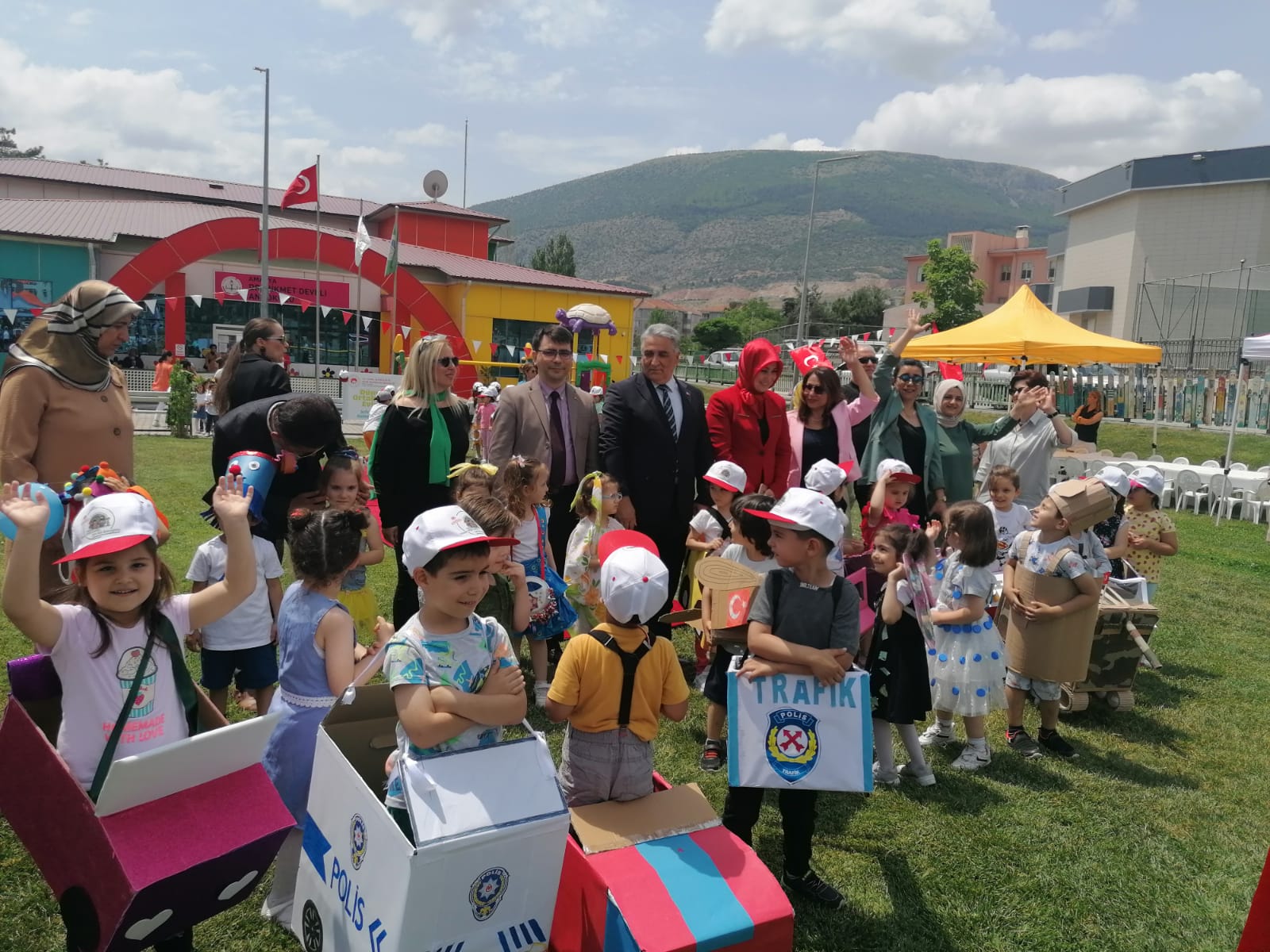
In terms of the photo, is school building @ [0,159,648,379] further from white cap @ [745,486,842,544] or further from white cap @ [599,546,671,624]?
white cap @ [599,546,671,624]

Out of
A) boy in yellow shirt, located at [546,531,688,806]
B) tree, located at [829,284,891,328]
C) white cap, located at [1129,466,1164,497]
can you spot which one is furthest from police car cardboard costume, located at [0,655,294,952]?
tree, located at [829,284,891,328]

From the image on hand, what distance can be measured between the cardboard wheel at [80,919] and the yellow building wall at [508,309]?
30.3m

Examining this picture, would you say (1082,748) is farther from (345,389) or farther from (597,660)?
(345,389)

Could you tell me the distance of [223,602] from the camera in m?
2.65

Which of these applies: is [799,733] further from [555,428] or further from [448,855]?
[555,428]

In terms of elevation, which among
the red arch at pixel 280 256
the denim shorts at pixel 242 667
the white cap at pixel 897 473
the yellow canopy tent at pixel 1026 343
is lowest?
the denim shorts at pixel 242 667

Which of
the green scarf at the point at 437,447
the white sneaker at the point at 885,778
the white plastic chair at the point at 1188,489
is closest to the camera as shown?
the white sneaker at the point at 885,778

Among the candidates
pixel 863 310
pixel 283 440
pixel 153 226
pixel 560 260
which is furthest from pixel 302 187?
pixel 863 310

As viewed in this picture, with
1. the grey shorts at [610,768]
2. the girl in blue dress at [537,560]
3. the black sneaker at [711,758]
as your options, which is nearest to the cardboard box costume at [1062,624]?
the black sneaker at [711,758]

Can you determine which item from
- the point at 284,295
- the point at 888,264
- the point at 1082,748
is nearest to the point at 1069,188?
the point at 284,295

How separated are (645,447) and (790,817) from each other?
2474 mm

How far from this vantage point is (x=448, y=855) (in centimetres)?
203

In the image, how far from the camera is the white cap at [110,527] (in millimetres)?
2363

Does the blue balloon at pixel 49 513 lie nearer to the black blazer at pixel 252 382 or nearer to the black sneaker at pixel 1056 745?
the black blazer at pixel 252 382
